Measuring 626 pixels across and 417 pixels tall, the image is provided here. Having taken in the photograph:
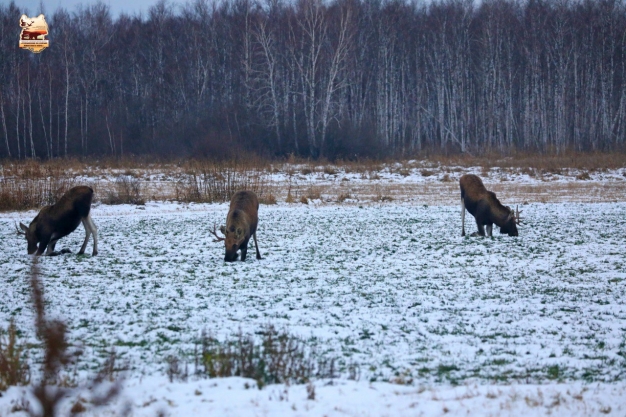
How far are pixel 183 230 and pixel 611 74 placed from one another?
41708 millimetres

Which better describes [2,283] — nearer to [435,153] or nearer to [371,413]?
[371,413]

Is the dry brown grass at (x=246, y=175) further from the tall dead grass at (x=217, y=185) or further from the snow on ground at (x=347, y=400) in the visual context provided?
the snow on ground at (x=347, y=400)

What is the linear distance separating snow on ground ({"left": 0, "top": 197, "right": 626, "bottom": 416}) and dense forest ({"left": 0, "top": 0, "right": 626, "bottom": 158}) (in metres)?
30.6

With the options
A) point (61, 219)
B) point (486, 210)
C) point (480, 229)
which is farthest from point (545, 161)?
point (61, 219)

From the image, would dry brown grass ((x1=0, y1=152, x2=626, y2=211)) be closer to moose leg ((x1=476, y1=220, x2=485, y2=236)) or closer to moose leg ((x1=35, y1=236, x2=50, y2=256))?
moose leg ((x1=476, y1=220, x2=485, y2=236))

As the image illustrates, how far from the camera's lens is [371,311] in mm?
8453

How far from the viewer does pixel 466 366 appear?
621cm

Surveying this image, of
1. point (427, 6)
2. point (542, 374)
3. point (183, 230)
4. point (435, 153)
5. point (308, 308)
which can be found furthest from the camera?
point (427, 6)

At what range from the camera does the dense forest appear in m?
46.9

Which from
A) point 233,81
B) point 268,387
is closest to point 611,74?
point 233,81

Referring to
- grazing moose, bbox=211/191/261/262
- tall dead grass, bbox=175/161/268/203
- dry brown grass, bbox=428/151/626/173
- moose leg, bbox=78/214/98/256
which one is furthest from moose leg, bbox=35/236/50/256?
dry brown grass, bbox=428/151/626/173

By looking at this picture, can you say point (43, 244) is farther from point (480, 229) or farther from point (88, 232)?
point (480, 229)

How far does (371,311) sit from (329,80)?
38646mm
